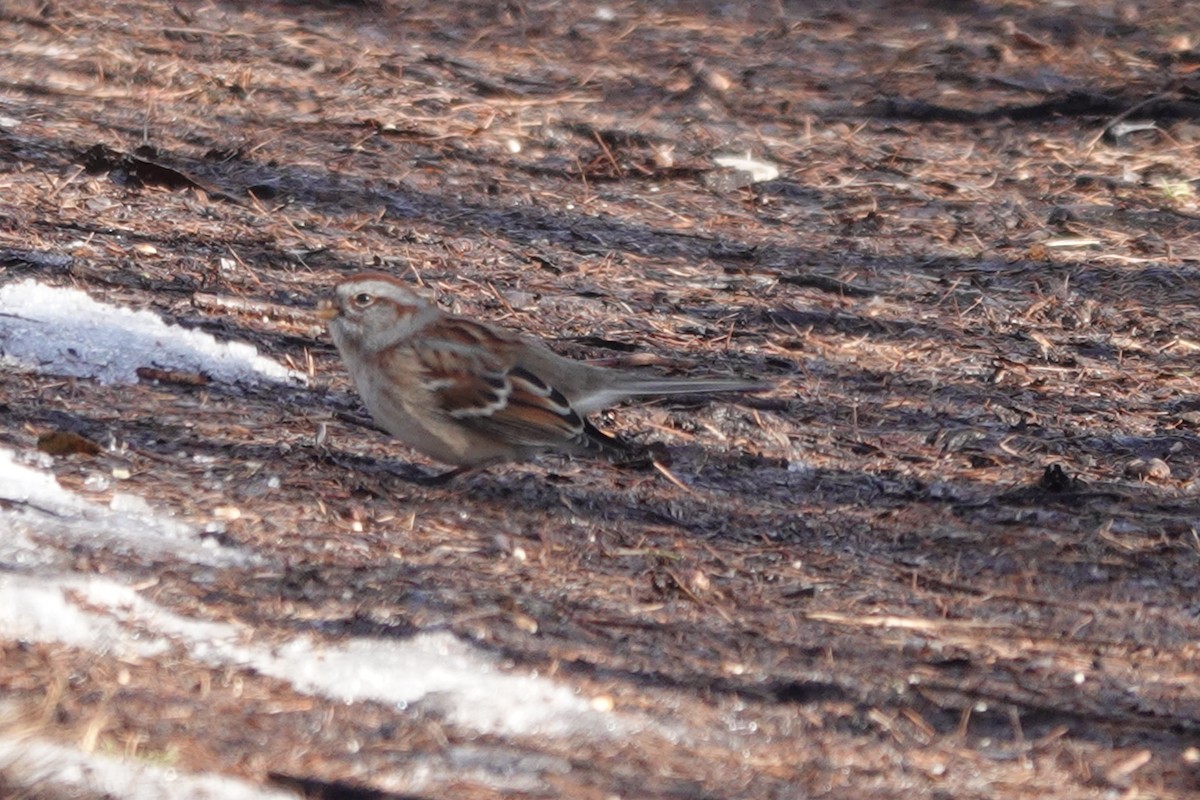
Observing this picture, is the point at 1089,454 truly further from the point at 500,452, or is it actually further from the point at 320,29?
the point at 320,29

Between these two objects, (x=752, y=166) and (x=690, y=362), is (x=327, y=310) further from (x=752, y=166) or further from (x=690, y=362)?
(x=752, y=166)

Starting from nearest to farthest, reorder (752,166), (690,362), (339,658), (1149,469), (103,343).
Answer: (339,658) → (1149,469) → (103,343) → (690,362) → (752,166)

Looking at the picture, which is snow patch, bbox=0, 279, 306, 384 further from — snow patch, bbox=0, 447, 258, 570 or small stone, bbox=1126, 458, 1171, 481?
small stone, bbox=1126, 458, 1171, 481

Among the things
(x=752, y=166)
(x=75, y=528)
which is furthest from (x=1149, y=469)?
(x=75, y=528)

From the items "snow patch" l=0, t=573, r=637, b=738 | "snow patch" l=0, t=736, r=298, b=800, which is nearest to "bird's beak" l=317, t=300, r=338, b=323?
"snow patch" l=0, t=573, r=637, b=738

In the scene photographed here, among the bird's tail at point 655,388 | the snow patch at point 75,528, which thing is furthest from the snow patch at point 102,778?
the bird's tail at point 655,388
